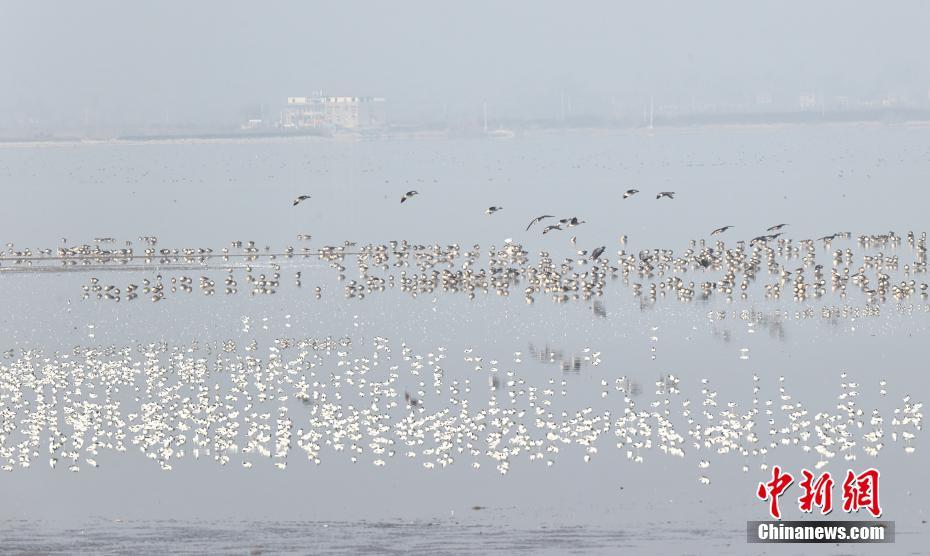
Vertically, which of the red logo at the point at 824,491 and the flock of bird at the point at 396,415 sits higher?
the flock of bird at the point at 396,415

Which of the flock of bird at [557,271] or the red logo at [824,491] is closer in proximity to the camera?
the red logo at [824,491]

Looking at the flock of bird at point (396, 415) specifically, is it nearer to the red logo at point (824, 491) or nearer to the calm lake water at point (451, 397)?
the calm lake water at point (451, 397)

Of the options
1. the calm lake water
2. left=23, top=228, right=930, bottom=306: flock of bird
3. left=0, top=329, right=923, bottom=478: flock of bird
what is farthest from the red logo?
left=23, top=228, right=930, bottom=306: flock of bird

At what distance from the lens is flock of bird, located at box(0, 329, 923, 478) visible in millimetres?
31844

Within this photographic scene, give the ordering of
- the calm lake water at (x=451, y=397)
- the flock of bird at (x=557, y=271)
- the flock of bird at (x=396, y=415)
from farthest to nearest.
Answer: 1. the flock of bird at (x=557, y=271)
2. the flock of bird at (x=396, y=415)
3. the calm lake water at (x=451, y=397)

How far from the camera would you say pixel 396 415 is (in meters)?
34.8

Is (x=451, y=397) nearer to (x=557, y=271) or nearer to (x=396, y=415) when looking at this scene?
Answer: (x=396, y=415)

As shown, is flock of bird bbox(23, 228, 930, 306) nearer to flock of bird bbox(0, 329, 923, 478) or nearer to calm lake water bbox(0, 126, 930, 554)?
calm lake water bbox(0, 126, 930, 554)

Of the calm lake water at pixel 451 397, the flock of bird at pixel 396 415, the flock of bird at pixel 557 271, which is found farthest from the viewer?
the flock of bird at pixel 557 271

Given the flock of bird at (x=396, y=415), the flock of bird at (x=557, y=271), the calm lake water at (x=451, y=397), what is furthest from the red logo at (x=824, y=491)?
the flock of bird at (x=557, y=271)

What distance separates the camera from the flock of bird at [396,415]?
3184cm

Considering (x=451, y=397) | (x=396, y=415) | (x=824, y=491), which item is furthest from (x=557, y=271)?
(x=824, y=491)

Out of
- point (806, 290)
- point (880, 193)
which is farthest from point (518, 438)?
point (880, 193)

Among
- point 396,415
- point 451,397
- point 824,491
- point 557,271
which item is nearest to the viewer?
point 824,491
